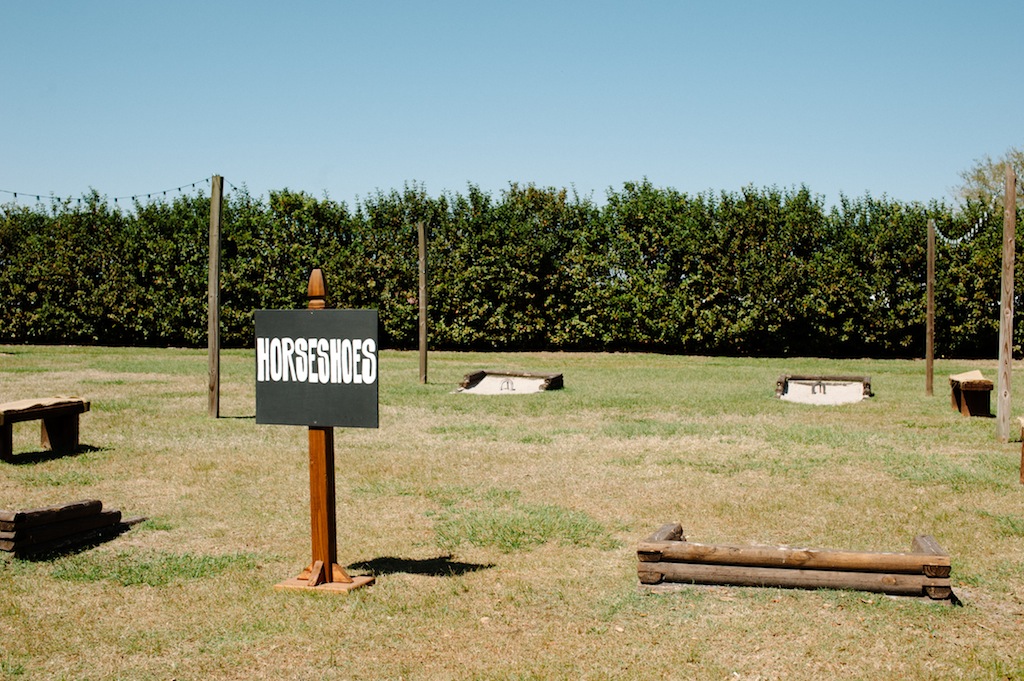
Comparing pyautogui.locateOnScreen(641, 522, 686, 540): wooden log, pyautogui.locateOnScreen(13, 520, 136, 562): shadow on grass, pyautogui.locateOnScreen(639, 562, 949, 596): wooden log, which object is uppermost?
pyautogui.locateOnScreen(641, 522, 686, 540): wooden log

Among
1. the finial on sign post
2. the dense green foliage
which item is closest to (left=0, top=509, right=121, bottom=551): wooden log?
the finial on sign post

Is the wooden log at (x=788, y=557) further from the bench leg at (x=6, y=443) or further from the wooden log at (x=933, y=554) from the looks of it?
the bench leg at (x=6, y=443)

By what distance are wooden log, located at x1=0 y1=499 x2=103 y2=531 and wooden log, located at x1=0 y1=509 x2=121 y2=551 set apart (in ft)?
0.12

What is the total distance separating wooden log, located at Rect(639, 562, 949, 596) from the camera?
6.11 m

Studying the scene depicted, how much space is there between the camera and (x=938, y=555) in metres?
6.09

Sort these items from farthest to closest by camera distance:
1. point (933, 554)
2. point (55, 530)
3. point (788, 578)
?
point (55, 530) < point (788, 578) < point (933, 554)

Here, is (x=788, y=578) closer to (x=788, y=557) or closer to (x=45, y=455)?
(x=788, y=557)

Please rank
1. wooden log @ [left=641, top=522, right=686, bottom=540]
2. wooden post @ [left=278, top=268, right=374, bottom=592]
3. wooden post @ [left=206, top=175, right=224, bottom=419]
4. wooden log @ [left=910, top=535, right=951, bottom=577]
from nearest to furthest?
wooden log @ [left=910, top=535, right=951, bottom=577] → wooden post @ [left=278, top=268, right=374, bottom=592] → wooden log @ [left=641, top=522, right=686, bottom=540] → wooden post @ [left=206, top=175, right=224, bottom=419]

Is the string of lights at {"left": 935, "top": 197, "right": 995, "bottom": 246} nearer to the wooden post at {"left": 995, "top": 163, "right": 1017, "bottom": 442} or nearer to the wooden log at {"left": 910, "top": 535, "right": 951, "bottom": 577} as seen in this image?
the wooden post at {"left": 995, "top": 163, "right": 1017, "bottom": 442}

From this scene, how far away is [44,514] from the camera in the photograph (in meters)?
7.35

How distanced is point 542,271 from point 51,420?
18.6 metres

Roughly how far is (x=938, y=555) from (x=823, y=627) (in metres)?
1.07

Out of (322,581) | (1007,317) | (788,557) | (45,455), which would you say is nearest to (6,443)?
(45,455)

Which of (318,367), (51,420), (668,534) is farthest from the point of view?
(51,420)
